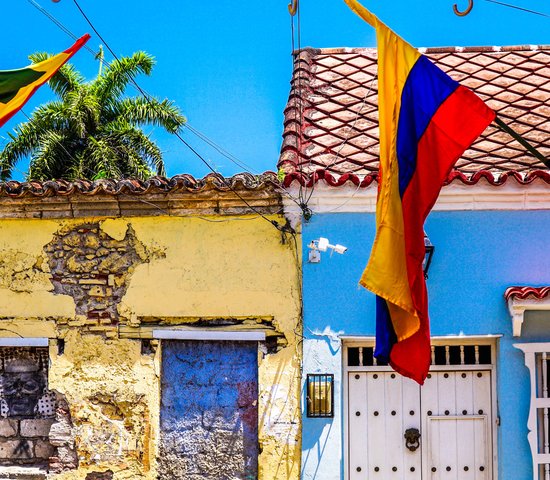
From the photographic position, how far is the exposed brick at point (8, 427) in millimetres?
8336

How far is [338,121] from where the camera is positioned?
31.0 ft

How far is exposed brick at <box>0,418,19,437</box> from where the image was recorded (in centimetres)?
834

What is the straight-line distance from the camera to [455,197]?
786 centimetres

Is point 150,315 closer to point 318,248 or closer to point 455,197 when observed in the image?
point 318,248

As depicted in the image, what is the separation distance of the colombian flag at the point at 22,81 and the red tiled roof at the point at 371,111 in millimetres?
2160

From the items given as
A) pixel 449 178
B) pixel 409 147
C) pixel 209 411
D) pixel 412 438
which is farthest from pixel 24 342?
pixel 409 147

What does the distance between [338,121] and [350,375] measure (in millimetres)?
2829

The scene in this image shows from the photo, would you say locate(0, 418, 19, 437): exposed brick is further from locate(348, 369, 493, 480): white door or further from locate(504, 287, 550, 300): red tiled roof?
locate(504, 287, 550, 300): red tiled roof

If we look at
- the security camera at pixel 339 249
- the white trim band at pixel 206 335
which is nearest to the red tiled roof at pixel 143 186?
the security camera at pixel 339 249

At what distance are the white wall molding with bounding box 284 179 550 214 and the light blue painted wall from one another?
65mm

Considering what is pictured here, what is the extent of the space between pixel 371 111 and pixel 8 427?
4.87 m

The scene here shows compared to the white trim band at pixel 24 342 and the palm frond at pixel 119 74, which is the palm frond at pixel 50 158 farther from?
the white trim band at pixel 24 342

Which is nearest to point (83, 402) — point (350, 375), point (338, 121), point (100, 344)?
point (100, 344)

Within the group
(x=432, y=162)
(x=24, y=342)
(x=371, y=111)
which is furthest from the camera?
(x=371, y=111)
